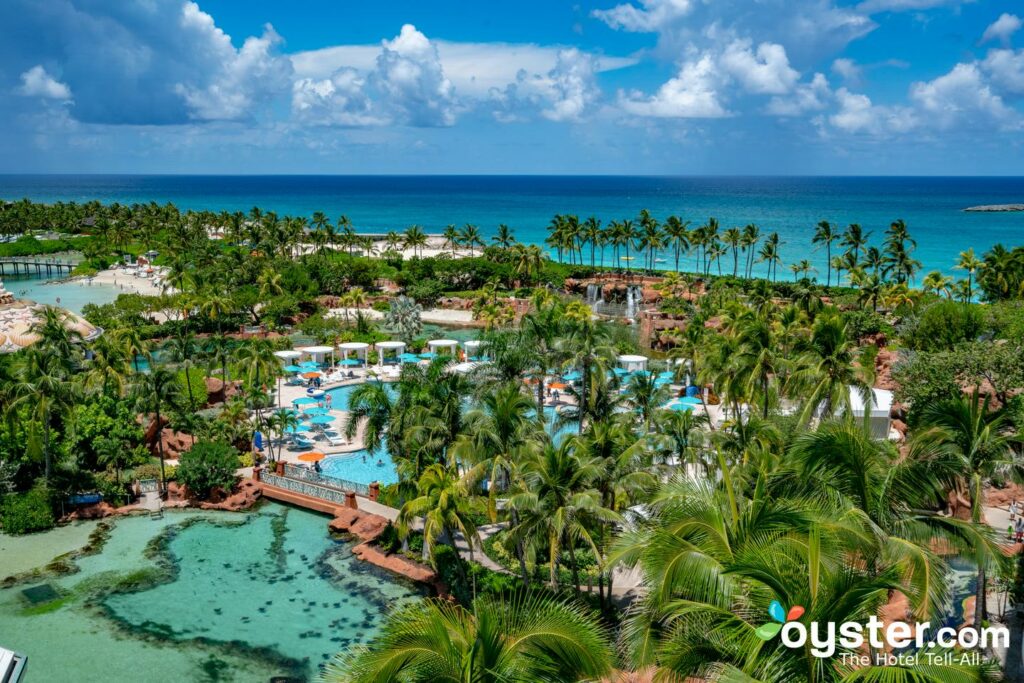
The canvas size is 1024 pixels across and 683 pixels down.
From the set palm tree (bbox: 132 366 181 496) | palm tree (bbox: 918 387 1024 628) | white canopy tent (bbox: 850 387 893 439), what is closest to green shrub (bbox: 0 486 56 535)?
palm tree (bbox: 132 366 181 496)

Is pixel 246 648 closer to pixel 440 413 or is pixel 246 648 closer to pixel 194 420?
pixel 440 413

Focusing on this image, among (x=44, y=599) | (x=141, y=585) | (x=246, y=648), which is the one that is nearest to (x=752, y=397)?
(x=246, y=648)

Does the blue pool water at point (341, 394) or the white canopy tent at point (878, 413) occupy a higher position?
the white canopy tent at point (878, 413)

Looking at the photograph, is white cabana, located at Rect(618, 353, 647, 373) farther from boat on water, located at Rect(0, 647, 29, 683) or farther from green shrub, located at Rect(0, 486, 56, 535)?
boat on water, located at Rect(0, 647, 29, 683)

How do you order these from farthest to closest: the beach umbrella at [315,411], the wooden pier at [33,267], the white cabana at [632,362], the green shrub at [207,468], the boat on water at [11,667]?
the wooden pier at [33,267]
the white cabana at [632,362]
the beach umbrella at [315,411]
the green shrub at [207,468]
the boat on water at [11,667]

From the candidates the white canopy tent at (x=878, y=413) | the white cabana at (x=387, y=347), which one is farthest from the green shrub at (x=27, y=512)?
the white canopy tent at (x=878, y=413)

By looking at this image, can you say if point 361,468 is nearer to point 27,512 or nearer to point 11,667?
point 27,512

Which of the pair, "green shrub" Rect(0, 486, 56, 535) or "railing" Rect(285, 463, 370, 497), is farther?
"railing" Rect(285, 463, 370, 497)

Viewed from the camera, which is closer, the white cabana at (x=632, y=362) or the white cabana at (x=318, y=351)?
the white cabana at (x=632, y=362)

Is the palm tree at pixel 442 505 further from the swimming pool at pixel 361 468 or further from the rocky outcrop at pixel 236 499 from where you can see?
the rocky outcrop at pixel 236 499
